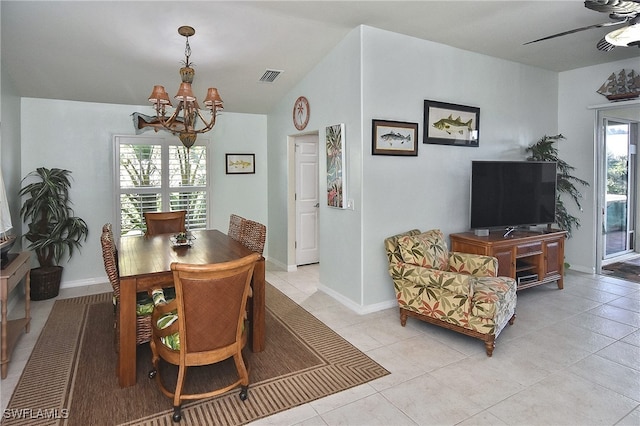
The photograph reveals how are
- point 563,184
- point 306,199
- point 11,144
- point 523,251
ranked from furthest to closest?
point 306,199
point 563,184
point 523,251
point 11,144

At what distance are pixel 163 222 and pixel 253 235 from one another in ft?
5.32

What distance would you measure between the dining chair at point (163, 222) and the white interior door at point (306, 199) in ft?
5.67

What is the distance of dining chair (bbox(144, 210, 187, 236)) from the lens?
4.38m

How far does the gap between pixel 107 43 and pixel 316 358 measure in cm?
338

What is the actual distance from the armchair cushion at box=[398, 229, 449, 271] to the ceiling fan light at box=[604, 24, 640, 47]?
2070mm

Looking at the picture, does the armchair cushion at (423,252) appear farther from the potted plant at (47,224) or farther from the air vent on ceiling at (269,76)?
the potted plant at (47,224)

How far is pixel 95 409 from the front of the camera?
223cm

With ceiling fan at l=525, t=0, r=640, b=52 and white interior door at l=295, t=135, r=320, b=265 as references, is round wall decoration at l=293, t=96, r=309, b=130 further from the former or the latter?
ceiling fan at l=525, t=0, r=640, b=52

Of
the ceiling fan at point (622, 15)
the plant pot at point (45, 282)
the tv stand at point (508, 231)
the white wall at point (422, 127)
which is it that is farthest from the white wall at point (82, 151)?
the ceiling fan at point (622, 15)

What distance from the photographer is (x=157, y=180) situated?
535 centimetres

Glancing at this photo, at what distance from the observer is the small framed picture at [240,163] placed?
5.88m

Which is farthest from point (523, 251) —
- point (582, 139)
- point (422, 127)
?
point (582, 139)

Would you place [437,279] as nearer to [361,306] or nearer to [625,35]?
[361,306]

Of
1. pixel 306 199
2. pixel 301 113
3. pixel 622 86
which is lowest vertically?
pixel 306 199
